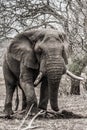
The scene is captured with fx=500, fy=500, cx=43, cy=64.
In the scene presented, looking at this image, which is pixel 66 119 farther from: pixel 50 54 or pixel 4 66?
pixel 4 66

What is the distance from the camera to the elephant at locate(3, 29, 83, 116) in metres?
9.08

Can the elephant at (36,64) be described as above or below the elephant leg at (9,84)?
above

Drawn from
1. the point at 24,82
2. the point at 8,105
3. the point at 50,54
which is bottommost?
the point at 8,105

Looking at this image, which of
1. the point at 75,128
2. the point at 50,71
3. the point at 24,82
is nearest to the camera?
the point at 75,128

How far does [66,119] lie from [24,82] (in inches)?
45.0

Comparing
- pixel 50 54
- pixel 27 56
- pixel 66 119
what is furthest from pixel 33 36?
pixel 66 119

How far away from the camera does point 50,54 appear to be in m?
9.16

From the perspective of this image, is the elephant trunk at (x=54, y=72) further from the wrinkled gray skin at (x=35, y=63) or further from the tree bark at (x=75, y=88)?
the tree bark at (x=75, y=88)

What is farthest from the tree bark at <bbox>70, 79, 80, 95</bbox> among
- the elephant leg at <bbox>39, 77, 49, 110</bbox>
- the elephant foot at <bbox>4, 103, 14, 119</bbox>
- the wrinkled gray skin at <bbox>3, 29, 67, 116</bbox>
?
the elephant leg at <bbox>39, 77, 49, 110</bbox>

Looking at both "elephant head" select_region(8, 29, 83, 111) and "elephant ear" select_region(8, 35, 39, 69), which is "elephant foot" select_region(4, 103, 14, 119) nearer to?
"elephant head" select_region(8, 29, 83, 111)

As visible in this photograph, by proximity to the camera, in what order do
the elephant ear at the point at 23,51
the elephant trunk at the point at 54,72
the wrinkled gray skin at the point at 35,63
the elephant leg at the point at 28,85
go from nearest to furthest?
1. the elephant trunk at the point at 54,72
2. the wrinkled gray skin at the point at 35,63
3. the elephant leg at the point at 28,85
4. the elephant ear at the point at 23,51

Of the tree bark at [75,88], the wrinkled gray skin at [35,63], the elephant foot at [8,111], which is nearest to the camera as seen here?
the wrinkled gray skin at [35,63]

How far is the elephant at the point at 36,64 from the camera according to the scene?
908 cm

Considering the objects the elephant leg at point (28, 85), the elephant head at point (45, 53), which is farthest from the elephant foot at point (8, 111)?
the elephant head at point (45, 53)
